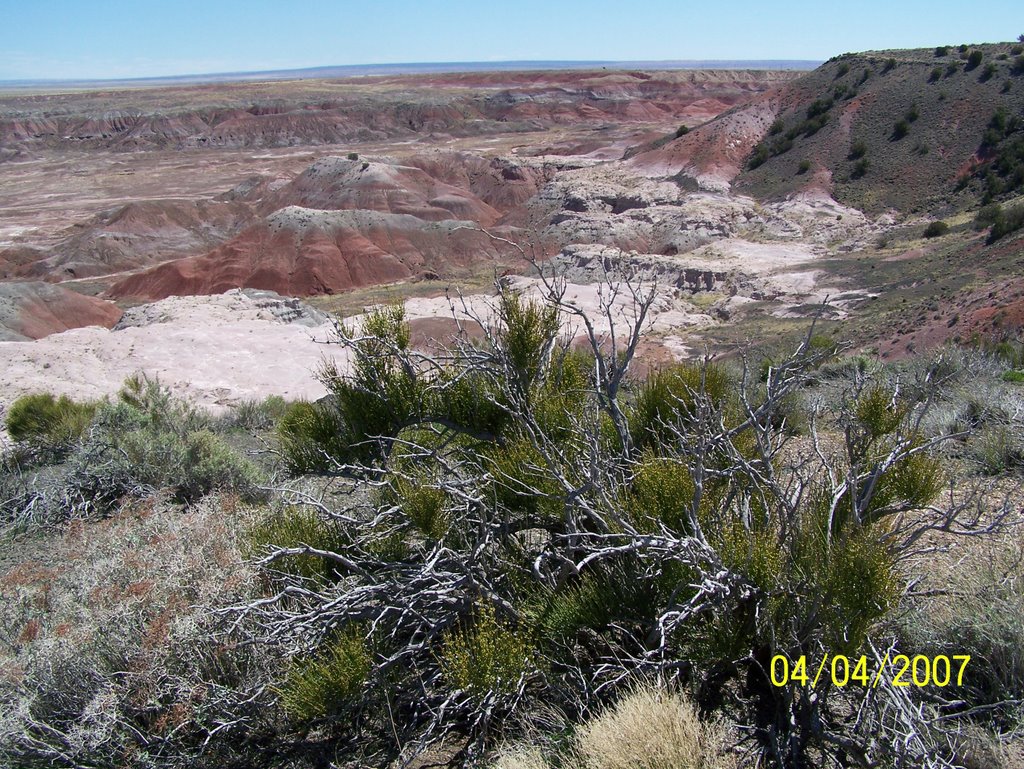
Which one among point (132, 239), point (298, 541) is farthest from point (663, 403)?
point (132, 239)

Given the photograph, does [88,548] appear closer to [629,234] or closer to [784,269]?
[784,269]

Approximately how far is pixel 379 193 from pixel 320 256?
36.6ft

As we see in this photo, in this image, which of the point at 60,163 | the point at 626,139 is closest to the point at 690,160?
the point at 626,139

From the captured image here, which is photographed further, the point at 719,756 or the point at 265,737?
the point at 265,737

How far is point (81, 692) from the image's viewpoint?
160 inches

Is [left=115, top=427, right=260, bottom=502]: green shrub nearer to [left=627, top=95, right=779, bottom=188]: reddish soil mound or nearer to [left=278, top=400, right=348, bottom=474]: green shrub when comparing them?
[left=278, top=400, right=348, bottom=474]: green shrub

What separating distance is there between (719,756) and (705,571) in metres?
0.84

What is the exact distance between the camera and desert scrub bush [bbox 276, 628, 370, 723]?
3.63 m

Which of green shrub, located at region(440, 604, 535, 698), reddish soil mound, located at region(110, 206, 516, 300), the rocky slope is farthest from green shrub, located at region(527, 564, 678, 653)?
the rocky slope

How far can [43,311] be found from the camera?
3222 cm

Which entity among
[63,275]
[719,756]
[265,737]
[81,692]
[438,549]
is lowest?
[63,275]

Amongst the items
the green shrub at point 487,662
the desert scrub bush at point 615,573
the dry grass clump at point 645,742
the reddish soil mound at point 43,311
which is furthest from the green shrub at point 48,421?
the reddish soil mound at point 43,311

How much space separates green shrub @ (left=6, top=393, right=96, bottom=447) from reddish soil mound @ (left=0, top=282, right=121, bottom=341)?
65.8ft

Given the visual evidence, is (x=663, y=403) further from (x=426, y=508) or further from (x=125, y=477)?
(x=125, y=477)
